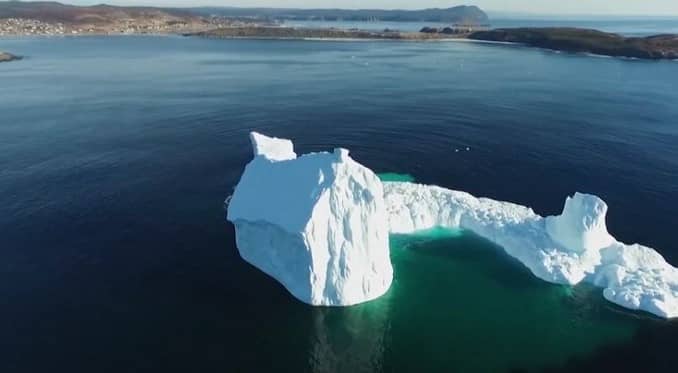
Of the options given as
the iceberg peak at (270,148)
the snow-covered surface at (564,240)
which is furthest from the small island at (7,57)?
the snow-covered surface at (564,240)

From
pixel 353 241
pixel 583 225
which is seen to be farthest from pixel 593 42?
pixel 353 241

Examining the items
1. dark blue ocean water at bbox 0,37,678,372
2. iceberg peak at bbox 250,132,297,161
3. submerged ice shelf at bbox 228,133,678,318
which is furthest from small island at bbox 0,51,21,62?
submerged ice shelf at bbox 228,133,678,318

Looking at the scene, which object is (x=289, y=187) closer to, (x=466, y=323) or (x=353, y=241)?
(x=353, y=241)

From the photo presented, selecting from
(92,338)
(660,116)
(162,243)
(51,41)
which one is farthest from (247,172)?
(51,41)

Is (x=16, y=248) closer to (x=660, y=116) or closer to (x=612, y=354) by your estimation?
(x=612, y=354)

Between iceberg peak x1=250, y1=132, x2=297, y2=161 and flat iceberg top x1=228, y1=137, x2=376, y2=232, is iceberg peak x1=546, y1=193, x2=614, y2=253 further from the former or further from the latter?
iceberg peak x1=250, y1=132, x2=297, y2=161

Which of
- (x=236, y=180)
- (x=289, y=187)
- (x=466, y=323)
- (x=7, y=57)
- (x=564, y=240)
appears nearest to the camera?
(x=466, y=323)
